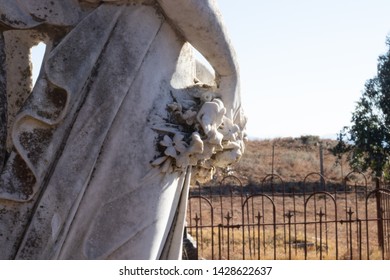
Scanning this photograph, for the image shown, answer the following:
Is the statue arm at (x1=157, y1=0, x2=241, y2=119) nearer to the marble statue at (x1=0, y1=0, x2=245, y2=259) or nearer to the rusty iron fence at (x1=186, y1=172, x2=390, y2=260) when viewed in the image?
the marble statue at (x1=0, y1=0, x2=245, y2=259)

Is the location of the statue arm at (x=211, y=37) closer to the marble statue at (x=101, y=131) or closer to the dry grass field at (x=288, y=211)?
the marble statue at (x=101, y=131)

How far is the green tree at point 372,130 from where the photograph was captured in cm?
1939

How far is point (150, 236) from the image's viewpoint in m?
2.95

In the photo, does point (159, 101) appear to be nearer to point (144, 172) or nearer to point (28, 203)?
point (144, 172)

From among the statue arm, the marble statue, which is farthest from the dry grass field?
the marble statue

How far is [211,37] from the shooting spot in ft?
10.1

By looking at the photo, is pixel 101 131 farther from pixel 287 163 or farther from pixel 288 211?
pixel 287 163

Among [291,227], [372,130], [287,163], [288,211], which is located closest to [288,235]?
[288,211]

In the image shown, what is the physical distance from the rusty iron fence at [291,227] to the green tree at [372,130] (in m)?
1.30

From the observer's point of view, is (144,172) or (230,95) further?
(230,95)

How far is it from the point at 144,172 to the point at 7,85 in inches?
33.4

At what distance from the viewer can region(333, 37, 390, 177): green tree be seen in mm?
19391
